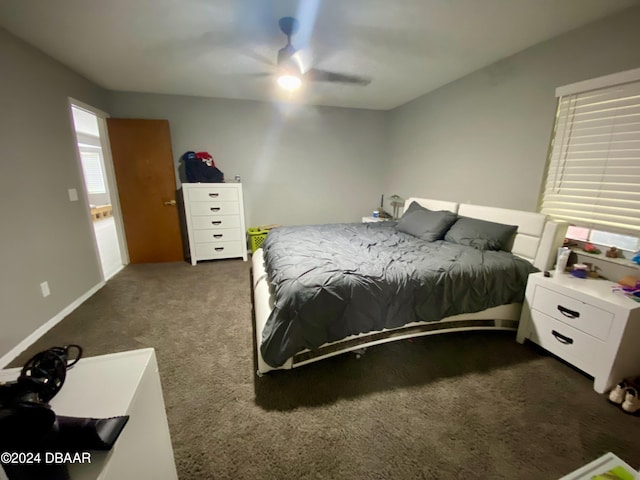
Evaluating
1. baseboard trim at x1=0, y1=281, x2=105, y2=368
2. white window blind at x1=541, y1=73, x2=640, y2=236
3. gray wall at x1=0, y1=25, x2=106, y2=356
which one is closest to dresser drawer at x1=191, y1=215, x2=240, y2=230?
gray wall at x1=0, y1=25, x2=106, y2=356

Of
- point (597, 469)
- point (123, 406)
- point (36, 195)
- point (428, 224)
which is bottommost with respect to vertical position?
point (597, 469)

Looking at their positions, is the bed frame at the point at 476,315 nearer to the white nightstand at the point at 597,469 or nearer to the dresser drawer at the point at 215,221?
the white nightstand at the point at 597,469

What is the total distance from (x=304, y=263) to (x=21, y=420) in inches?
61.4

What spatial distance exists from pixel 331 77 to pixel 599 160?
2.61 metres

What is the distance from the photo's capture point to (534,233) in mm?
2271

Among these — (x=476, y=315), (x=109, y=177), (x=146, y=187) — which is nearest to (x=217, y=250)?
(x=146, y=187)

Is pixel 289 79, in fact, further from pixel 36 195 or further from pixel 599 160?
pixel 599 160

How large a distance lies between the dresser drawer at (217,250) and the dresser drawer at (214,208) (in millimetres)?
466

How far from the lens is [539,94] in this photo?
2.37 metres

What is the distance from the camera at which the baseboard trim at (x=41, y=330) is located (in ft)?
6.34

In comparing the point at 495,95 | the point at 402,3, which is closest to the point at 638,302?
the point at 495,95

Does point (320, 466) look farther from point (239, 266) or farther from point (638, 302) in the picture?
point (239, 266)

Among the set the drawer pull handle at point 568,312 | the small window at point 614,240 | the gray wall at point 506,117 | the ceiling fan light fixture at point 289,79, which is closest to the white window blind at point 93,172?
the ceiling fan light fixture at point 289,79

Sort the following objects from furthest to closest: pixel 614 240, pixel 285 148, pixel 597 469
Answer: pixel 285 148, pixel 614 240, pixel 597 469
